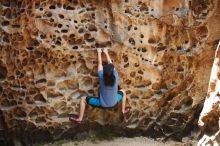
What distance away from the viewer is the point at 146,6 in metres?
6.31

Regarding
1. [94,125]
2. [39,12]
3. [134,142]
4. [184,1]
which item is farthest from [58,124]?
[184,1]

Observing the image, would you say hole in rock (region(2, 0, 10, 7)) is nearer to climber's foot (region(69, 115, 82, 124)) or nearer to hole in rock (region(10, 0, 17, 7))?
hole in rock (region(10, 0, 17, 7))

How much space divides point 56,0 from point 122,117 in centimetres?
178

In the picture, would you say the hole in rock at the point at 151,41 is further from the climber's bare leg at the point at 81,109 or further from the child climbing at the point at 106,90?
the climber's bare leg at the point at 81,109

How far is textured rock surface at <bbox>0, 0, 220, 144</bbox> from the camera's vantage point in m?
6.15

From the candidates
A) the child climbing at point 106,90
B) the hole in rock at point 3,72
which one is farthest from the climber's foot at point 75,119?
the hole in rock at point 3,72

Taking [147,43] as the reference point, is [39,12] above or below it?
above

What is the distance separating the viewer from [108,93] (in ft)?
19.2

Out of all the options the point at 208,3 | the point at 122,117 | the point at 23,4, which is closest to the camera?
the point at 23,4

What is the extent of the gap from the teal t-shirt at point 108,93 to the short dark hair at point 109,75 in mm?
55

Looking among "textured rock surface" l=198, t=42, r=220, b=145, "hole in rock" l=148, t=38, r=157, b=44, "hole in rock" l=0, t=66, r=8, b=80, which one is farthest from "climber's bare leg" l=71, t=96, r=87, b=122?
"textured rock surface" l=198, t=42, r=220, b=145

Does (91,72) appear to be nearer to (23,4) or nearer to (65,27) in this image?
(65,27)

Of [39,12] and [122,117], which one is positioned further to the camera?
[122,117]

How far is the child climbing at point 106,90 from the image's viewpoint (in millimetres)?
5754
